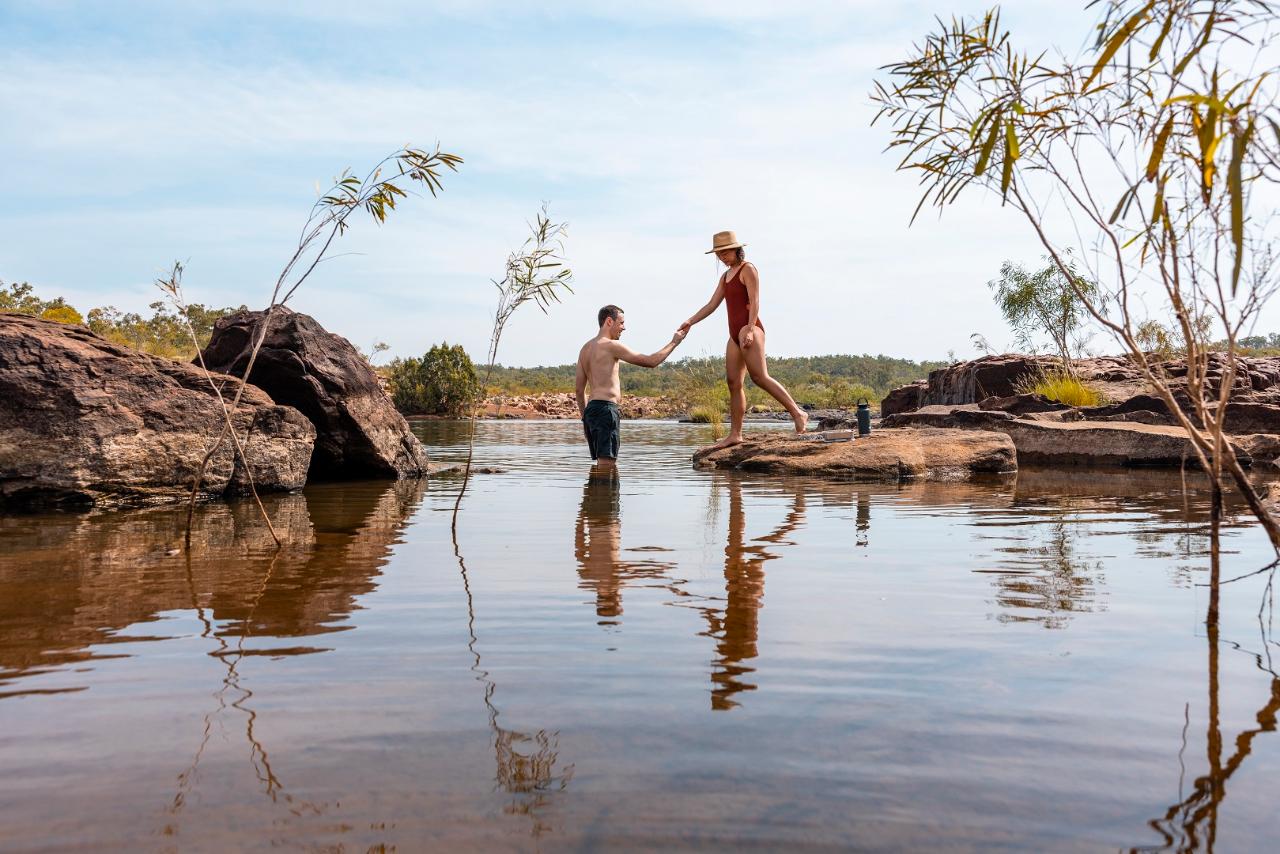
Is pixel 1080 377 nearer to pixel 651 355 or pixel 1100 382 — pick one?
pixel 1100 382

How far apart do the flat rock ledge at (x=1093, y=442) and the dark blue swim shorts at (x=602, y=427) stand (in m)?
5.31

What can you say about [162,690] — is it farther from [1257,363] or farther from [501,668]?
[1257,363]

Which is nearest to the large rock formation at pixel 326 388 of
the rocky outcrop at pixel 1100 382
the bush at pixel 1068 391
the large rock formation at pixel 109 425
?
the large rock formation at pixel 109 425

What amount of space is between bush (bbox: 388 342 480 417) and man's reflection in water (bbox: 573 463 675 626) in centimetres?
3116

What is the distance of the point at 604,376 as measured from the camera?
10391mm

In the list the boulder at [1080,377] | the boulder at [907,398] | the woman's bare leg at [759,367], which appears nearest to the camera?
the woman's bare leg at [759,367]

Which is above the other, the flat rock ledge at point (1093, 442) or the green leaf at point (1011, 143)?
the green leaf at point (1011, 143)

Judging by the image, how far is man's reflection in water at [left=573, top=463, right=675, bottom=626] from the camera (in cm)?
441

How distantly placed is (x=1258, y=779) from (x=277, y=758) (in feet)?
7.65

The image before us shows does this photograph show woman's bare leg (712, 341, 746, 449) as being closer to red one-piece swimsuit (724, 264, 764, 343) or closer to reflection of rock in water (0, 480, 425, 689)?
red one-piece swimsuit (724, 264, 764, 343)

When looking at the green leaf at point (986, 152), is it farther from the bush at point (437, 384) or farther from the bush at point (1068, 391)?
the bush at point (437, 384)

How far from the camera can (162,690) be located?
3.05m

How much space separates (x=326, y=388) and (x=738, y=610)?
7699mm

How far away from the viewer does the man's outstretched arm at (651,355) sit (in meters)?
9.91
